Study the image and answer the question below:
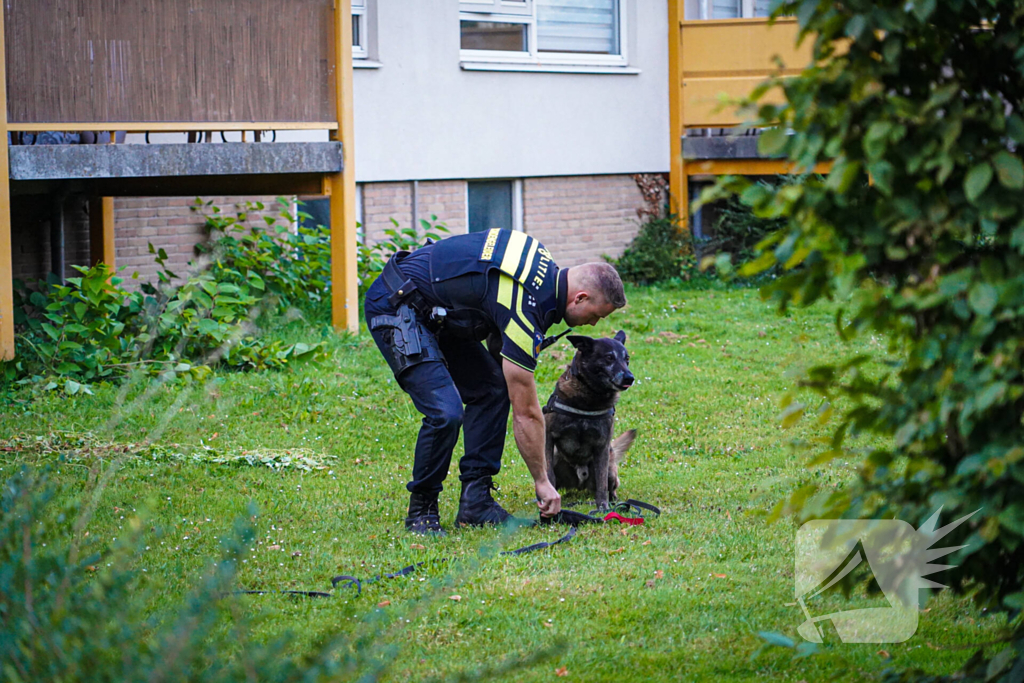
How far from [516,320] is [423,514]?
50.1 inches

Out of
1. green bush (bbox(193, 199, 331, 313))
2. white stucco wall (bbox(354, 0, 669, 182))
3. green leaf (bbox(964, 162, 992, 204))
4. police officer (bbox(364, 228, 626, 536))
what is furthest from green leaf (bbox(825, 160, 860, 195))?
white stucco wall (bbox(354, 0, 669, 182))

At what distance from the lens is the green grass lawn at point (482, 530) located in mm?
4148

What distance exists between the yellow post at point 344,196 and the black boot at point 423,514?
511 centimetres

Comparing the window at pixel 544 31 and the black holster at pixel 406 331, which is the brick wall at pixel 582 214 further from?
the black holster at pixel 406 331

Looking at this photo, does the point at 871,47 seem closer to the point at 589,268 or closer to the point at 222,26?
the point at 589,268

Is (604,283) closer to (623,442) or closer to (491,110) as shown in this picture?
(623,442)

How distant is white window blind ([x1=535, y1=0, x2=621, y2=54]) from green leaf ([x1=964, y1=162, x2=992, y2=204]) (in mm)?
13021

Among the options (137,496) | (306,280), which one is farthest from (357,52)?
(137,496)

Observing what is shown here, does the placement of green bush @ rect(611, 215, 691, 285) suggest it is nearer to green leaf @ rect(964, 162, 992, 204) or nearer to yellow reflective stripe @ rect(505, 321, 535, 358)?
yellow reflective stripe @ rect(505, 321, 535, 358)

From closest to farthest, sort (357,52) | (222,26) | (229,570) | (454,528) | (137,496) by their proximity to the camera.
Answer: (229,570) → (454,528) → (137,496) → (222,26) → (357,52)

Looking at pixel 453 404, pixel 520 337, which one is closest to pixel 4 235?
pixel 453 404

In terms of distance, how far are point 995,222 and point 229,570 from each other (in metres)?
1.83

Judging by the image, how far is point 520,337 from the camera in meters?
5.25

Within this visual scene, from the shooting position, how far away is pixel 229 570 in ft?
7.68
